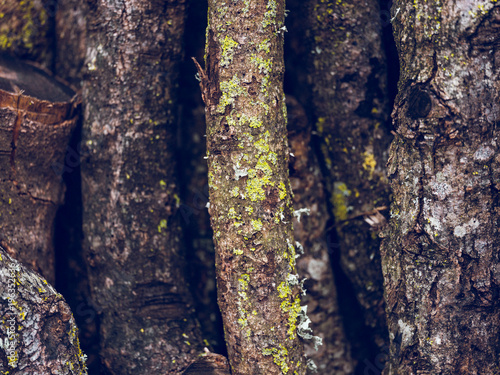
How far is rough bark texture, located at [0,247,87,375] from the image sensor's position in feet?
4.61

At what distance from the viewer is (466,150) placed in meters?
1.42

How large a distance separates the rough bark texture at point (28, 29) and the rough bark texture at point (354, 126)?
1208 millimetres

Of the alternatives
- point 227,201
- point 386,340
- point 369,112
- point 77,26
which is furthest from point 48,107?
point 386,340

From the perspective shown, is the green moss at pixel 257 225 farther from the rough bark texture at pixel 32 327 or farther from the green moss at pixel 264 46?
the rough bark texture at pixel 32 327

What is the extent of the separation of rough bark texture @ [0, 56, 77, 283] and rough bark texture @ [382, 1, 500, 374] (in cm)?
134

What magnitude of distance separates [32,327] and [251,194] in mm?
838

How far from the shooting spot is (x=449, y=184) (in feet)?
4.70

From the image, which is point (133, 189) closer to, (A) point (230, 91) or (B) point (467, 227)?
(A) point (230, 91)

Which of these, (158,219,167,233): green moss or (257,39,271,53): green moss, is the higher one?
(257,39,271,53): green moss

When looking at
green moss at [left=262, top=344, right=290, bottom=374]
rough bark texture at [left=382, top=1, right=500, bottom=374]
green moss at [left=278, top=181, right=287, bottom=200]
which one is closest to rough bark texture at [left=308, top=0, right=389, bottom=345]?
rough bark texture at [left=382, top=1, right=500, bottom=374]

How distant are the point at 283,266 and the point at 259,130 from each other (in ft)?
1.53

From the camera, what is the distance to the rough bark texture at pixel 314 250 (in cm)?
192

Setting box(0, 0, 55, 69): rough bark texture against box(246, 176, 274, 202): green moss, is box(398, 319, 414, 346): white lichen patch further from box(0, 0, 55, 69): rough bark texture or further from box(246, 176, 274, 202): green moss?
box(0, 0, 55, 69): rough bark texture

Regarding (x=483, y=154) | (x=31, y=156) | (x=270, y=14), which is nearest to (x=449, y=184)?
(x=483, y=154)
